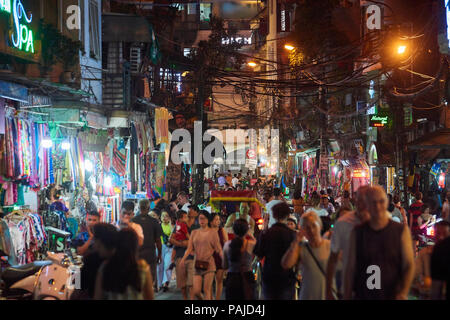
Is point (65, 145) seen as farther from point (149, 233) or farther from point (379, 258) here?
point (379, 258)

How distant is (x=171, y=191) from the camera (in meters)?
30.8

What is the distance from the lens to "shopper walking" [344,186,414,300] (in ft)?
→ 20.9

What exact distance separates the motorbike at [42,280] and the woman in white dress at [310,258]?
129 inches

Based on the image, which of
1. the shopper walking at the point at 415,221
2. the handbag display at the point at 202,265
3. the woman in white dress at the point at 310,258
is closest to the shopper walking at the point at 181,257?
the handbag display at the point at 202,265

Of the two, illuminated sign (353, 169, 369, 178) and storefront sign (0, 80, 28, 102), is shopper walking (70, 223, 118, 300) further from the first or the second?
illuminated sign (353, 169, 369, 178)

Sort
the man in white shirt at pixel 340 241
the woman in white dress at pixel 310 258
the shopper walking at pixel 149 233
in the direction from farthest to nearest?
the shopper walking at pixel 149 233
the woman in white dress at pixel 310 258
the man in white shirt at pixel 340 241

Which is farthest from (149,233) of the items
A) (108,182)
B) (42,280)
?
(108,182)

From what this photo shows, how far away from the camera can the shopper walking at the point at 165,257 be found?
1351 centimetres

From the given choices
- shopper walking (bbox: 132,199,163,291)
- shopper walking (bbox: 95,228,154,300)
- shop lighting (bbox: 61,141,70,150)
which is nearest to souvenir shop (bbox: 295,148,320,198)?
shop lighting (bbox: 61,141,70,150)

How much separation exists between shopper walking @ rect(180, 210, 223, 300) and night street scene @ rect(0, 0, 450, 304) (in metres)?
0.02

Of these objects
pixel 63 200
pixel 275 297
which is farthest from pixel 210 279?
pixel 63 200

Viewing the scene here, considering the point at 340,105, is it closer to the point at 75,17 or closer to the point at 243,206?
the point at 75,17

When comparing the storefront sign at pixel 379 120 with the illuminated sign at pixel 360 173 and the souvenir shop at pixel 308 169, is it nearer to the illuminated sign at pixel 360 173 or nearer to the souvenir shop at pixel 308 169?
the illuminated sign at pixel 360 173

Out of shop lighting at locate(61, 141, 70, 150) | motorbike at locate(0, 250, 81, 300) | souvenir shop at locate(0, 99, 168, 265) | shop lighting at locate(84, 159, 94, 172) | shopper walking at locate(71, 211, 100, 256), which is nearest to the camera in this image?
motorbike at locate(0, 250, 81, 300)
